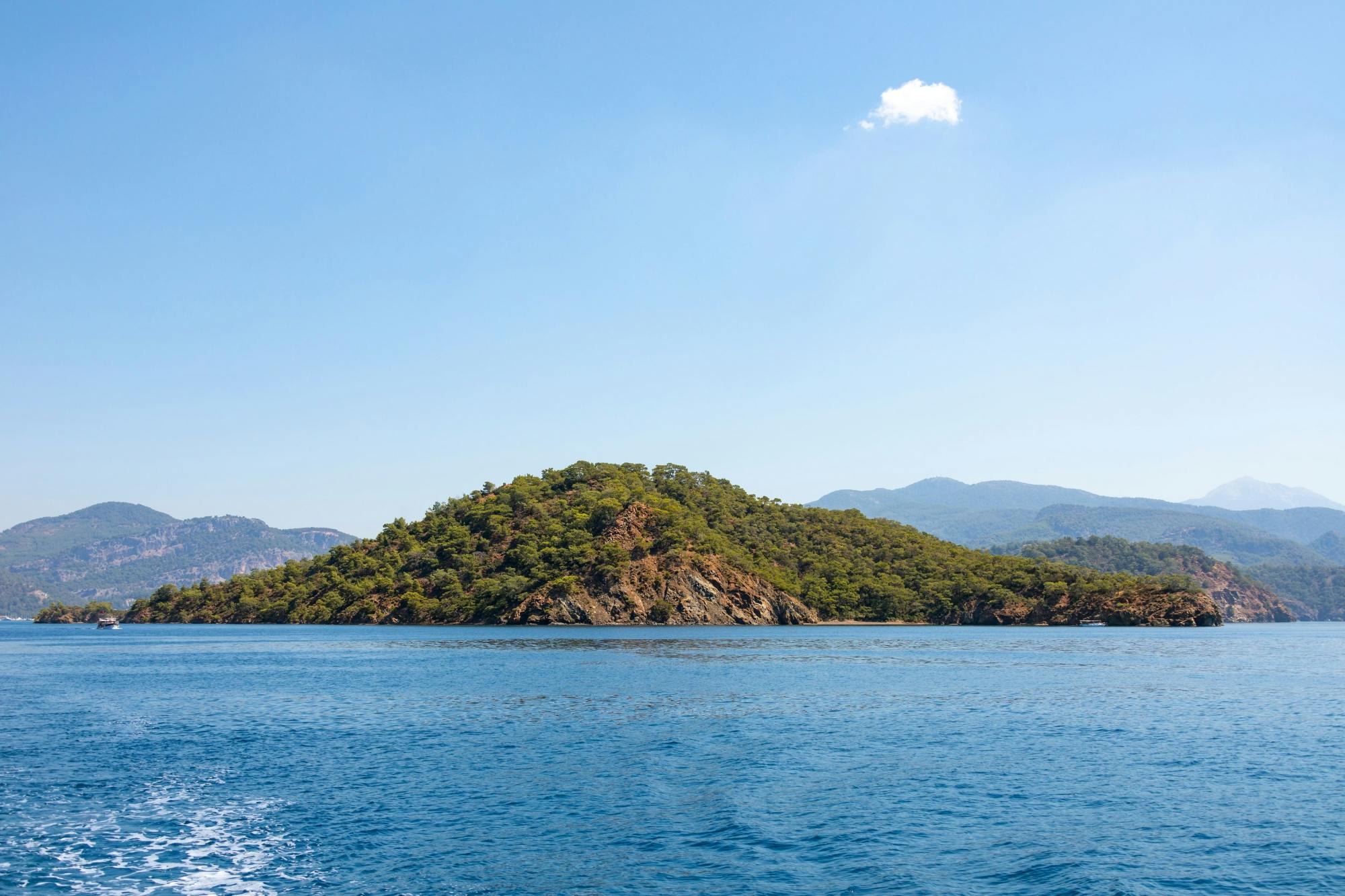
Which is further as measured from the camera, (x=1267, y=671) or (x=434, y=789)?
(x=1267, y=671)

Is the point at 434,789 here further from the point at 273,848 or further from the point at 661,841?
the point at 661,841

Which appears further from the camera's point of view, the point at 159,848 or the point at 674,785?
the point at 674,785

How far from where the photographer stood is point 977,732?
54875 millimetres

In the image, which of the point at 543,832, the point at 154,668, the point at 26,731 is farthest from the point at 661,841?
the point at 154,668

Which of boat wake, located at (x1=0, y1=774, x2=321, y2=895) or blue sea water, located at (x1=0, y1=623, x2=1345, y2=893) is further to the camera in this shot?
blue sea water, located at (x1=0, y1=623, x2=1345, y2=893)

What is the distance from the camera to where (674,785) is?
4072 centimetres

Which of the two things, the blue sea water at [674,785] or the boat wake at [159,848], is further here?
the blue sea water at [674,785]

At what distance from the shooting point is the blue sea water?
2922 cm

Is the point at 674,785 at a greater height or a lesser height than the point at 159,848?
lesser

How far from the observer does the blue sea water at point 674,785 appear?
2922cm

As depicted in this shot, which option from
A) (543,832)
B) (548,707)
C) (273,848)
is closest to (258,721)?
(548,707)

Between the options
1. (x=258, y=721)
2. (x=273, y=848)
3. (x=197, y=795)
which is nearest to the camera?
(x=273, y=848)

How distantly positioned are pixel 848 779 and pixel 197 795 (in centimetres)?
2859

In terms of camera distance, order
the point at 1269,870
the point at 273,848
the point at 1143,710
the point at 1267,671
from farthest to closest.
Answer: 1. the point at 1267,671
2. the point at 1143,710
3. the point at 273,848
4. the point at 1269,870
